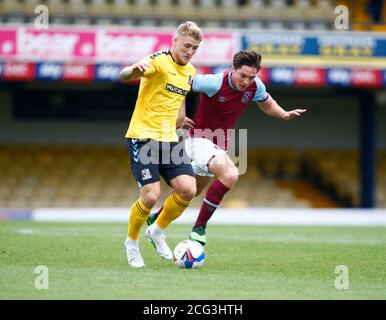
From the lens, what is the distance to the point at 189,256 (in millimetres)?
8781

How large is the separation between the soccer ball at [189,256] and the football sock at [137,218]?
467mm

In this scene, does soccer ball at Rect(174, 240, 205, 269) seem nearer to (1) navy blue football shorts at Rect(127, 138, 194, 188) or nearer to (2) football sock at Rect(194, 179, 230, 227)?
(2) football sock at Rect(194, 179, 230, 227)

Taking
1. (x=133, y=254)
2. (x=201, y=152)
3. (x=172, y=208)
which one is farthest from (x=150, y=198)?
(x=201, y=152)

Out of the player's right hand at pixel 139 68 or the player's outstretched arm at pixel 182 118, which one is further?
the player's outstretched arm at pixel 182 118

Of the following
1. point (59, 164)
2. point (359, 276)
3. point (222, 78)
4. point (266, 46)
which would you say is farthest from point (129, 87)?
point (359, 276)

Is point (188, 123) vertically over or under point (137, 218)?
over

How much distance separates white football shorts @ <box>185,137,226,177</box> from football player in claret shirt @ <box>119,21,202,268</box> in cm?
56

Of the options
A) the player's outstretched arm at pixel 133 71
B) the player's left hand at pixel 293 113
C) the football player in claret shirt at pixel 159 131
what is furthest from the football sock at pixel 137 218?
the player's left hand at pixel 293 113

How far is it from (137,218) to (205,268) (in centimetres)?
85

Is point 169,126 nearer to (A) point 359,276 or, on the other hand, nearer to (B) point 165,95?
(B) point 165,95

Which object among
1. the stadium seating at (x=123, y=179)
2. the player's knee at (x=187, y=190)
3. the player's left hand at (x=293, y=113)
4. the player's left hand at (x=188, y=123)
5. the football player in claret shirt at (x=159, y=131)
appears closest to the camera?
the football player in claret shirt at (x=159, y=131)

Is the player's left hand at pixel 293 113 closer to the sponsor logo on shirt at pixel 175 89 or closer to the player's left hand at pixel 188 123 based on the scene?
the player's left hand at pixel 188 123

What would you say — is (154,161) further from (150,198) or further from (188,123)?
(188,123)

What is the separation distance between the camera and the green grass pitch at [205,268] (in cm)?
710
